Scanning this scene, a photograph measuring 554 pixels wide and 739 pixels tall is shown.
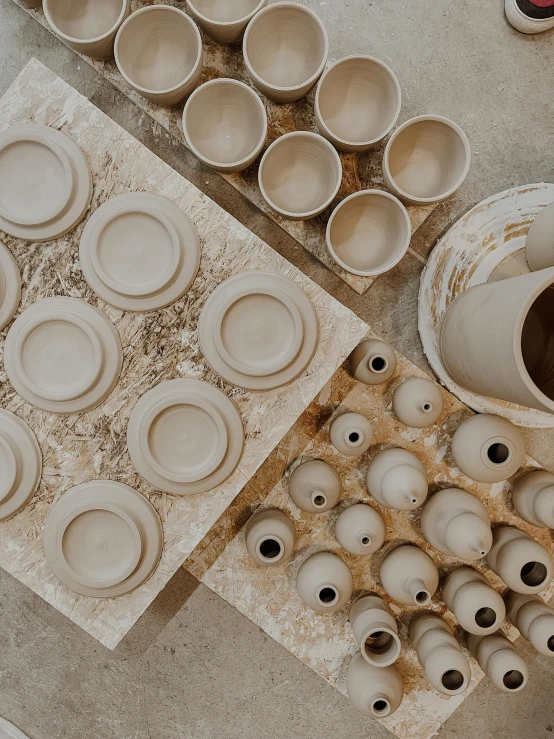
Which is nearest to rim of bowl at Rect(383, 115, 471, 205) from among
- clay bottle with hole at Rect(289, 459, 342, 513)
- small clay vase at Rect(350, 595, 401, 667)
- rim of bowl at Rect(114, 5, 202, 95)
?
rim of bowl at Rect(114, 5, 202, 95)

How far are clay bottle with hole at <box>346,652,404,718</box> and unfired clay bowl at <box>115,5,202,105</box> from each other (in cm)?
201

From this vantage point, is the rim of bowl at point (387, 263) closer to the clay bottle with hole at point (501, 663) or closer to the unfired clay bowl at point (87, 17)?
the unfired clay bowl at point (87, 17)

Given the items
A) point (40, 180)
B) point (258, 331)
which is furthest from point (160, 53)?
point (258, 331)

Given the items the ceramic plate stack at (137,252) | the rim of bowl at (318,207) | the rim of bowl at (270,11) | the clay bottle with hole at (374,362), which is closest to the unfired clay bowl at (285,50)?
the rim of bowl at (270,11)

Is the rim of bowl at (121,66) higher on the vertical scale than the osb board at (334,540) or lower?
higher

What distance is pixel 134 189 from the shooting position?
4.84ft

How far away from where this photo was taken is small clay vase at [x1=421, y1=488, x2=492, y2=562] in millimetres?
1474

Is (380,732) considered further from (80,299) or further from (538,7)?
(538,7)

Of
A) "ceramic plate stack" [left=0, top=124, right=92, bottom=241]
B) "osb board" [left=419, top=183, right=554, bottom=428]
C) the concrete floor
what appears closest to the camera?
"ceramic plate stack" [left=0, top=124, right=92, bottom=241]

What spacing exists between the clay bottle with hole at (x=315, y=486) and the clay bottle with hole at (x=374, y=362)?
12.9 inches

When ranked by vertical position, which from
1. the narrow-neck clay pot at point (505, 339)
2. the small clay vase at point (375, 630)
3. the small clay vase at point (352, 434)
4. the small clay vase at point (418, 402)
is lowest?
the small clay vase at point (375, 630)

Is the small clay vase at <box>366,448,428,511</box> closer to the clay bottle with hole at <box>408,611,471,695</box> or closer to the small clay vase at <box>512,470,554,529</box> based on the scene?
the small clay vase at <box>512,470,554,529</box>

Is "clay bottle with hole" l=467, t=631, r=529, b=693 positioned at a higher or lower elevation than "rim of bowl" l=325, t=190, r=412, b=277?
lower

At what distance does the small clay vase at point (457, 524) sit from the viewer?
1.47m
